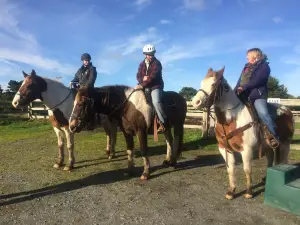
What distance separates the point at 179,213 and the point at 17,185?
3622mm

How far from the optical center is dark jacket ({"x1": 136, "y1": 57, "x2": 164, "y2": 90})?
612 cm

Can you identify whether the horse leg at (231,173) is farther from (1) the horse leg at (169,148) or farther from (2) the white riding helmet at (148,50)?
(2) the white riding helmet at (148,50)

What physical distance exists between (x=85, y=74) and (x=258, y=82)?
14.8 feet

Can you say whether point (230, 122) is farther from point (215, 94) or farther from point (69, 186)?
point (69, 186)

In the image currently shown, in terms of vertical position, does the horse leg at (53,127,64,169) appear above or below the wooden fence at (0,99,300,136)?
below

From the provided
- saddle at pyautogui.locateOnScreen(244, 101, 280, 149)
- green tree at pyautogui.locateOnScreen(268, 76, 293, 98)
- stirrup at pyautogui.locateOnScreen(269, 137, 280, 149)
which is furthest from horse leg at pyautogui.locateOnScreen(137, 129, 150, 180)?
green tree at pyautogui.locateOnScreen(268, 76, 293, 98)

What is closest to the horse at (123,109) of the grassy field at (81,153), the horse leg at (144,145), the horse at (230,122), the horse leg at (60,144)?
the horse leg at (144,145)

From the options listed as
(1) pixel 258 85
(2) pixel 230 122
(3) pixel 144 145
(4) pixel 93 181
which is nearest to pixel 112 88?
(3) pixel 144 145

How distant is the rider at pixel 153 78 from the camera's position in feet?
20.0

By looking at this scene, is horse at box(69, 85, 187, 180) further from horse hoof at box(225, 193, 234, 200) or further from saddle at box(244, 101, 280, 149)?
saddle at box(244, 101, 280, 149)

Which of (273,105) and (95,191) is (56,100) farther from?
(273,105)

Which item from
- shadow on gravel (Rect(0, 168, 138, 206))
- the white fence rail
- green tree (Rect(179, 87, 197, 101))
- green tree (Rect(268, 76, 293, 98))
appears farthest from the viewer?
green tree (Rect(268, 76, 293, 98))

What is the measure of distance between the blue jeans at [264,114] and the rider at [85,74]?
4.23 meters

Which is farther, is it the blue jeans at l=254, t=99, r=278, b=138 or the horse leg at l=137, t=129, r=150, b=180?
the horse leg at l=137, t=129, r=150, b=180
